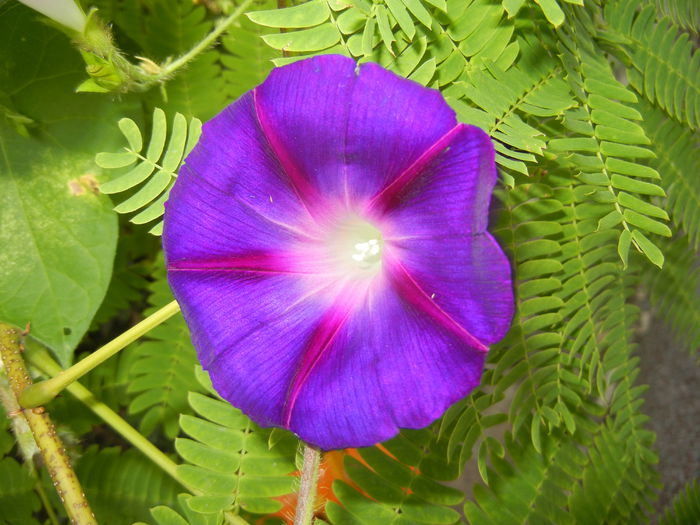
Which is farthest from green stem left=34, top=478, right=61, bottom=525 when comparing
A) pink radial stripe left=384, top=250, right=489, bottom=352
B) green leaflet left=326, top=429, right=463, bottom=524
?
pink radial stripe left=384, top=250, right=489, bottom=352

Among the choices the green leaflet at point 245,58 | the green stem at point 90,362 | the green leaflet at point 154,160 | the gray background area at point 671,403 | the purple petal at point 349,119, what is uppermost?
the green leaflet at point 245,58

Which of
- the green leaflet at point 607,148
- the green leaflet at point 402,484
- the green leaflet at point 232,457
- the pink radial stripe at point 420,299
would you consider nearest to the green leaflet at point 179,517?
the green leaflet at point 232,457

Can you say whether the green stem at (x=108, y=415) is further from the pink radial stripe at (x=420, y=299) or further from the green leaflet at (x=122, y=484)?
the pink radial stripe at (x=420, y=299)

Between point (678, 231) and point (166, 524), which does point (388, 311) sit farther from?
point (678, 231)

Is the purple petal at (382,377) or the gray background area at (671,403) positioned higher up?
the purple petal at (382,377)

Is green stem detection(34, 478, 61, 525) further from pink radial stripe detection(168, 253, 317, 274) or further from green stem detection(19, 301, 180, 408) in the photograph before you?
pink radial stripe detection(168, 253, 317, 274)

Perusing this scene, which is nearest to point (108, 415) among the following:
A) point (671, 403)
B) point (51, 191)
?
point (51, 191)

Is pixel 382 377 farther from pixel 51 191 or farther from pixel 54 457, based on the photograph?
pixel 51 191
